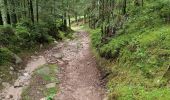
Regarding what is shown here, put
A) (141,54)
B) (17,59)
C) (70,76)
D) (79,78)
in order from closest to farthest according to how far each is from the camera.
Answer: (141,54) < (79,78) < (70,76) < (17,59)

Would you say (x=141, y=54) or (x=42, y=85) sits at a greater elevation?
(x=141, y=54)

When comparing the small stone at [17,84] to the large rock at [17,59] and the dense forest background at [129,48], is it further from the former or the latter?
the large rock at [17,59]

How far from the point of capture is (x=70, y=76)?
1717 centimetres

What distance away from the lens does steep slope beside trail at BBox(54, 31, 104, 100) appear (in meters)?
13.9

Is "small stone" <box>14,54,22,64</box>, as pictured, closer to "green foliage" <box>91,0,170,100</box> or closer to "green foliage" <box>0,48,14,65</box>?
"green foliage" <box>0,48,14,65</box>

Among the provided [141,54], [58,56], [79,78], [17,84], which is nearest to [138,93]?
[141,54]

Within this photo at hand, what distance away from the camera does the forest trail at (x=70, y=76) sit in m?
13.9

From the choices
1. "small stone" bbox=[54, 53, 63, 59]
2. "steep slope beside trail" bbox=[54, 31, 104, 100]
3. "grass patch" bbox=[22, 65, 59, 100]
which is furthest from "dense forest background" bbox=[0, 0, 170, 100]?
"small stone" bbox=[54, 53, 63, 59]

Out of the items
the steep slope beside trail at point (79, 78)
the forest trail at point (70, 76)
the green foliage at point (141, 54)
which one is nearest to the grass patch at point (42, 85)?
the forest trail at point (70, 76)

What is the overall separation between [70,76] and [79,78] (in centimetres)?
77

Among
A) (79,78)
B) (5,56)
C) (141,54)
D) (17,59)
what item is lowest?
(79,78)

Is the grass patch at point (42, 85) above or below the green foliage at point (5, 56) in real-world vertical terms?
below

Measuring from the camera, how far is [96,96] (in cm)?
1375

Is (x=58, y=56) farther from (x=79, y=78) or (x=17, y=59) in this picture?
(x=79, y=78)
